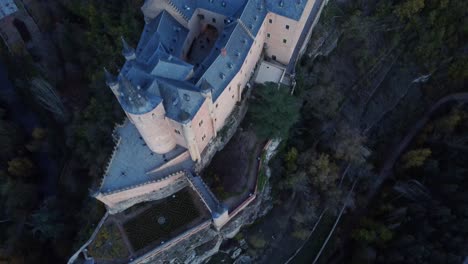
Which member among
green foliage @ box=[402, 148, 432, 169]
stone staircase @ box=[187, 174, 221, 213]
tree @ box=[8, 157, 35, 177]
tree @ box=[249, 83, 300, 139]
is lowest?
tree @ box=[8, 157, 35, 177]

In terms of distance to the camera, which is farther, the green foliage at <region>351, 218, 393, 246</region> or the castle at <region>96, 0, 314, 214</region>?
the green foliage at <region>351, 218, 393, 246</region>

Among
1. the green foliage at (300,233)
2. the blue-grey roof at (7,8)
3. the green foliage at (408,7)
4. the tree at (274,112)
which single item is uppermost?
the green foliage at (408,7)

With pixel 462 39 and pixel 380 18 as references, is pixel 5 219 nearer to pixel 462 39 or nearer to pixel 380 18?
pixel 380 18

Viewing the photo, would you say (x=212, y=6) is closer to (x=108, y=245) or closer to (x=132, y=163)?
(x=132, y=163)

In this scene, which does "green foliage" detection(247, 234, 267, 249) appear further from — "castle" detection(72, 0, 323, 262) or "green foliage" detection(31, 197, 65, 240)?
"green foliage" detection(31, 197, 65, 240)

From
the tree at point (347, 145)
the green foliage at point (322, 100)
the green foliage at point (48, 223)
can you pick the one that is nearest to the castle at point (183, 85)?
the green foliage at point (322, 100)

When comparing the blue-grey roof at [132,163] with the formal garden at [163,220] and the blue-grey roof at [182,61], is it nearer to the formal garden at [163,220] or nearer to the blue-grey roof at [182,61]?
the formal garden at [163,220]

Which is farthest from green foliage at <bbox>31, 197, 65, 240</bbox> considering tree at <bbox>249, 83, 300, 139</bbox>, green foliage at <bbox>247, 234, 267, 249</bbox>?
tree at <bbox>249, 83, 300, 139</bbox>
